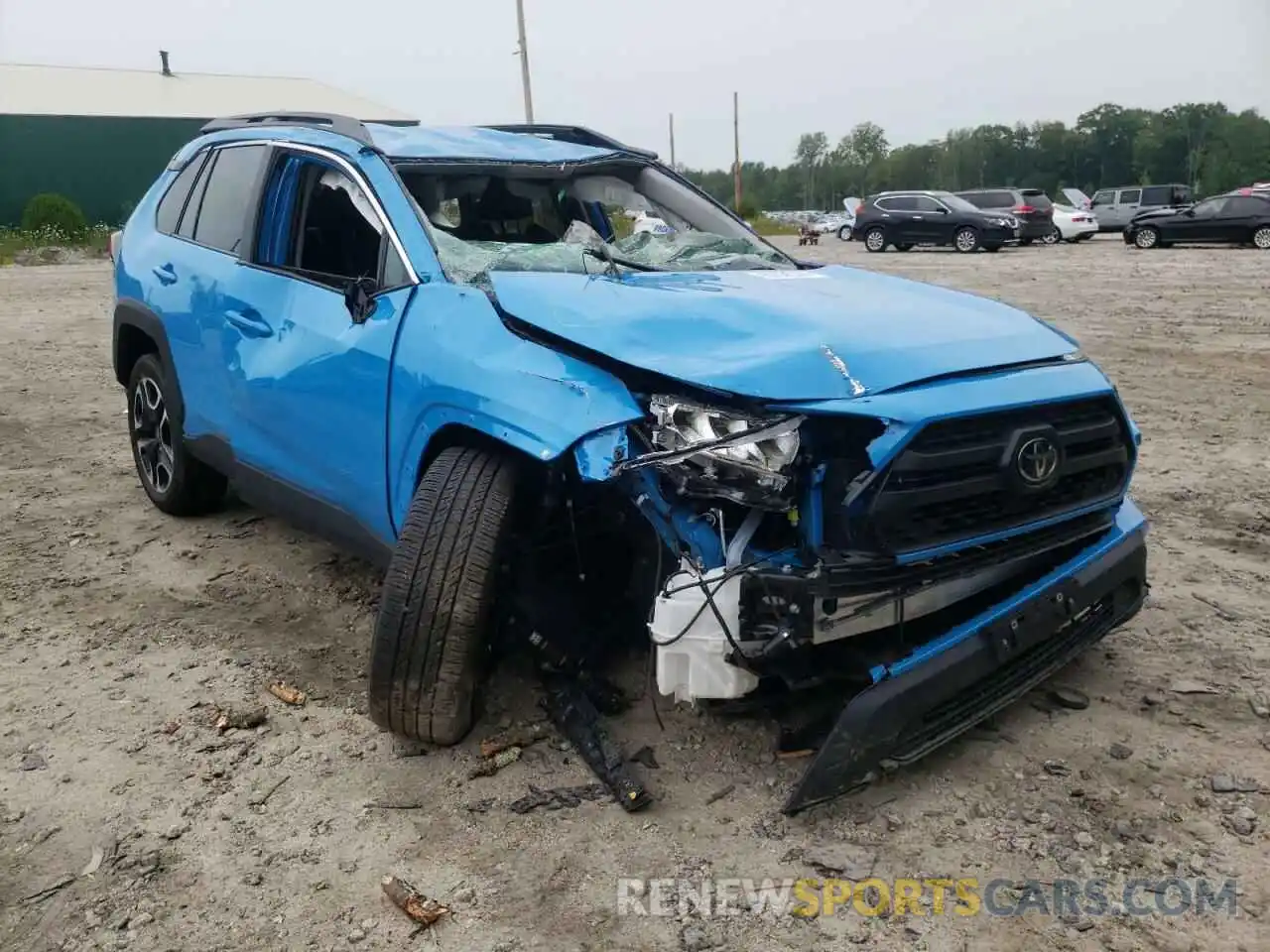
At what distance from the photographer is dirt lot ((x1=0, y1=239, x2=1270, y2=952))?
244 centimetres

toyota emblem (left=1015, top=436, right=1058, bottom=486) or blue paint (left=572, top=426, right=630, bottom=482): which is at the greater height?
blue paint (left=572, top=426, right=630, bottom=482)

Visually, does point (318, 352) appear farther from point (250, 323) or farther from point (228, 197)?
→ point (228, 197)

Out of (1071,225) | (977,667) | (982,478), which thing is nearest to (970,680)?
(977,667)

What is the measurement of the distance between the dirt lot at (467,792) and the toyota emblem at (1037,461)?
0.83 m

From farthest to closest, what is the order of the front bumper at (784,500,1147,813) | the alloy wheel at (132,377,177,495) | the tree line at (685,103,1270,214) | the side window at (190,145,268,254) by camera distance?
the tree line at (685,103,1270,214) < the alloy wheel at (132,377,177,495) < the side window at (190,145,268,254) < the front bumper at (784,500,1147,813)

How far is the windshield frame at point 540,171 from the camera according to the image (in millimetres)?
3613

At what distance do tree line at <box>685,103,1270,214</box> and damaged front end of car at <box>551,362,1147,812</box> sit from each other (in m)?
70.8

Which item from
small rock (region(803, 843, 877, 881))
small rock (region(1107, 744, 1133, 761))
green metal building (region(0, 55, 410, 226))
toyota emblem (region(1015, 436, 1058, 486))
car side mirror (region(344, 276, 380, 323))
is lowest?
small rock (region(803, 843, 877, 881))

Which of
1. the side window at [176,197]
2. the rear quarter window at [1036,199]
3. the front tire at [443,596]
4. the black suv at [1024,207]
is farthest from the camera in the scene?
the rear quarter window at [1036,199]

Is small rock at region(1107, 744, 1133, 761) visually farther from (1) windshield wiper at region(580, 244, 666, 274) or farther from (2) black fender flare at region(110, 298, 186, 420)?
(2) black fender flare at region(110, 298, 186, 420)

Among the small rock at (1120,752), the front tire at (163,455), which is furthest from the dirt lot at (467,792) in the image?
the front tire at (163,455)

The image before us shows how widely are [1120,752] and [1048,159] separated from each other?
339 feet

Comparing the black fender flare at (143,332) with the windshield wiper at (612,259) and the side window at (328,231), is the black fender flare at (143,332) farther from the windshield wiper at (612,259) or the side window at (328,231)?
the windshield wiper at (612,259)

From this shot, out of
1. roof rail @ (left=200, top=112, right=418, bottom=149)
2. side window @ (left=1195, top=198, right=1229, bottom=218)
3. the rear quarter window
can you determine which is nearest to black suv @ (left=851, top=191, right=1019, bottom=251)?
the rear quarter window
